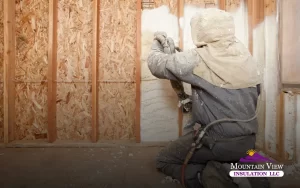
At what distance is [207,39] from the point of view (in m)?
1.35

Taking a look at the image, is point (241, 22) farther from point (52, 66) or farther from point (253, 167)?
point (52, 66)

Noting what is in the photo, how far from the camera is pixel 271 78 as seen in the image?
7.16ft

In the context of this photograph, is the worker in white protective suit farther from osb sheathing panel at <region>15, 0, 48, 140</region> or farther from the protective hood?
osb sheathing panel at <region>15, 0, 48, 140</region>

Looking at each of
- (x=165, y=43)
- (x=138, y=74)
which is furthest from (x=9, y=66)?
(x=165, y=43)

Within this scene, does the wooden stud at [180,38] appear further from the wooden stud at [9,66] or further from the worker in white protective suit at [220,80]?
the wooden stud at [9,66]

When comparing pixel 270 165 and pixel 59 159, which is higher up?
pixel 270 165

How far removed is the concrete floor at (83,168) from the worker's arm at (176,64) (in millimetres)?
753

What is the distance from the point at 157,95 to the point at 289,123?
50.2 inches

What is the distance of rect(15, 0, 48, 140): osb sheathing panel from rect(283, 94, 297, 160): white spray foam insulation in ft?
7.90

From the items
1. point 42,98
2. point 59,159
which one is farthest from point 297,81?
point 42,98

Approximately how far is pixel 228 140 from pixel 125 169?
0.91 m

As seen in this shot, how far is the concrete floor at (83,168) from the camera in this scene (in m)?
1.58

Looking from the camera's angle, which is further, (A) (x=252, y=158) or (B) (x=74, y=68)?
(B) (x=74, y=68)

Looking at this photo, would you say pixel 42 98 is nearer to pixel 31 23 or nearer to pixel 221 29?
pixel 31 23
